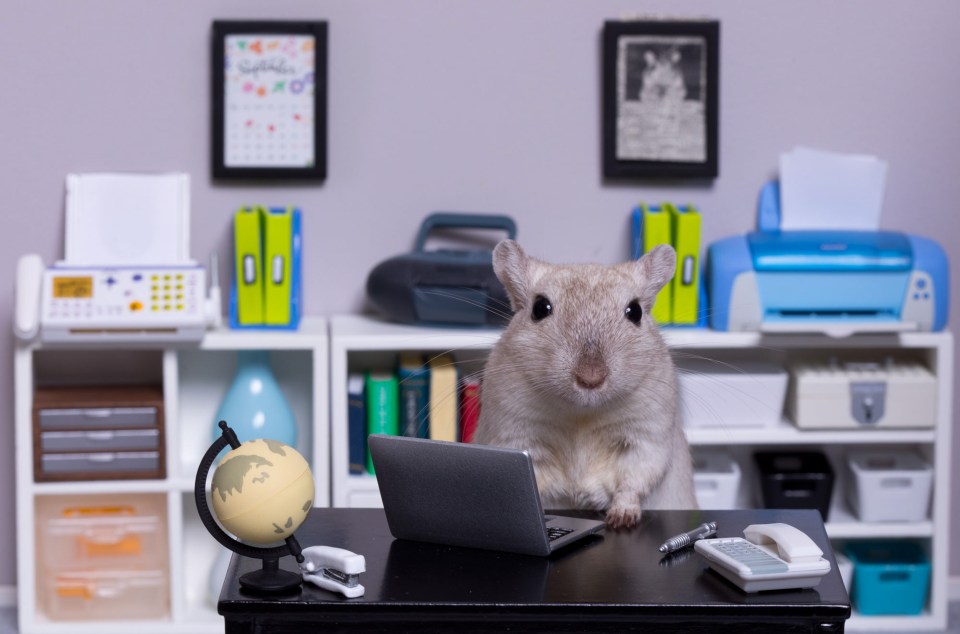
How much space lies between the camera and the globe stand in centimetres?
142

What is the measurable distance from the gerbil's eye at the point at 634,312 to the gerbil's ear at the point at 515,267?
0.54 feet

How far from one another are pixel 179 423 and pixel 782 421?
1631mm

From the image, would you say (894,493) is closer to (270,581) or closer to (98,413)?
(98,413)

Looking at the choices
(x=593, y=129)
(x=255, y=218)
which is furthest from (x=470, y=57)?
(x=255, y=218)

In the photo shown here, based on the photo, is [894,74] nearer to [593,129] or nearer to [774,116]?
[774,116]

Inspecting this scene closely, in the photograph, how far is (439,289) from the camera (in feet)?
10.4

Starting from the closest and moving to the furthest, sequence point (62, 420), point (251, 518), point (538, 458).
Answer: point (251, 518), point (538, 458), point (62, 420)

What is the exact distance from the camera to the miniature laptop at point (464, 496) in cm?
148

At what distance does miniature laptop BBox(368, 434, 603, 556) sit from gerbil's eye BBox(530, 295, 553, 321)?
36 centimetres

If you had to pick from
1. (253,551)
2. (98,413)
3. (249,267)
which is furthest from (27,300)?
(253,551)

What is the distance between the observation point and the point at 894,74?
350 cm

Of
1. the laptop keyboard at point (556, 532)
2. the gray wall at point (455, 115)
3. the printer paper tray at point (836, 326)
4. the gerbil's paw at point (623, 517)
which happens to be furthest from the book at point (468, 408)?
the laptop keyboard at point (556, 532)

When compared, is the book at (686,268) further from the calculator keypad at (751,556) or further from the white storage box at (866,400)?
the calculator keypad at (751,556)

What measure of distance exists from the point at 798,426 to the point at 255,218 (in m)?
1.52
